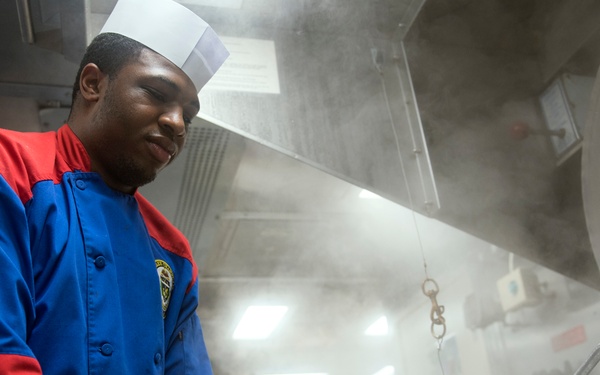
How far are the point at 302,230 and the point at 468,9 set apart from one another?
1444 millimetres

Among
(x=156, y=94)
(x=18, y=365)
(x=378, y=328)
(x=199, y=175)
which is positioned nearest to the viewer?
(x=18, y=365)

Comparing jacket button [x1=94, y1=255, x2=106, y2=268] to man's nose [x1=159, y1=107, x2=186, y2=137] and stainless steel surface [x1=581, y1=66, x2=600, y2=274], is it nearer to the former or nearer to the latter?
man's nose [x1=159, y1=107, x2=186, y2=137]

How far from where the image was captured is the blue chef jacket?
2.57ft

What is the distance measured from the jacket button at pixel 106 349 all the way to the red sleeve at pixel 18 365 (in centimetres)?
12

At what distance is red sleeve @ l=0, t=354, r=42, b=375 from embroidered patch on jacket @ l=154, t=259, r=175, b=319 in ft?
1.14

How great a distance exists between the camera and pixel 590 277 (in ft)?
5.59

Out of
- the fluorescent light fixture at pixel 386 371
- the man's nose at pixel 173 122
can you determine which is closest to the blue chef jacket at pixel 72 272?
the man's nose at pixel 173 122

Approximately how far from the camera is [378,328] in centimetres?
417

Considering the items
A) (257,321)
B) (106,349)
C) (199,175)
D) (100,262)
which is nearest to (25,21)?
(100,262)

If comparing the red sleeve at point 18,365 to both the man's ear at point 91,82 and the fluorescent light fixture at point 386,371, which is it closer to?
the man's ear at point 91,82

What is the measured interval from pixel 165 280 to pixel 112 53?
42cm

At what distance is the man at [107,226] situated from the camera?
80 centimetres

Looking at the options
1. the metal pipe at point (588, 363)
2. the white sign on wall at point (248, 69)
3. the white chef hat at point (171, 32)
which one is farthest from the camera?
the white sign on wall at point (248, 69)

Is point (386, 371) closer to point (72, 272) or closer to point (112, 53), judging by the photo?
point (112, 53)
